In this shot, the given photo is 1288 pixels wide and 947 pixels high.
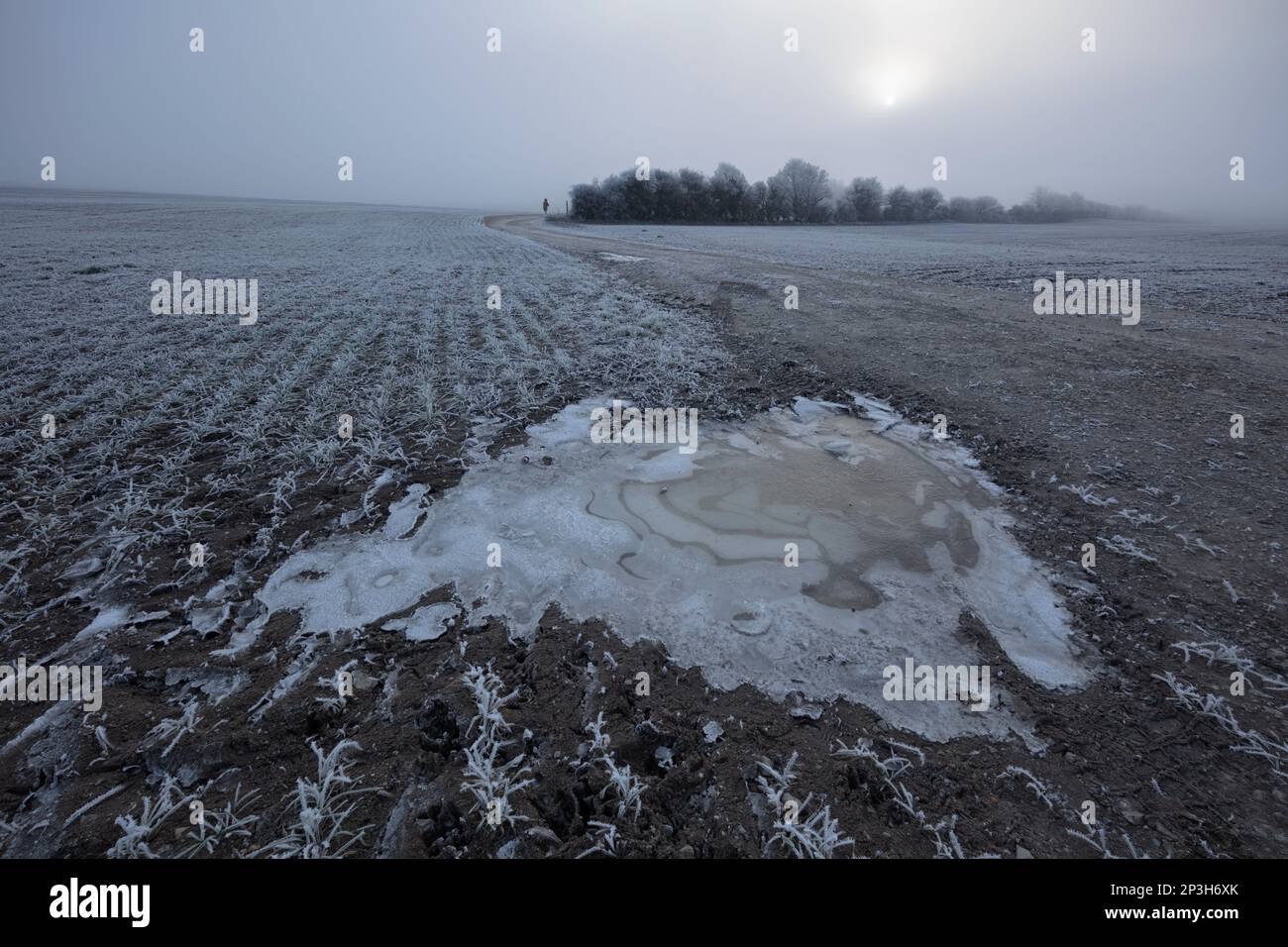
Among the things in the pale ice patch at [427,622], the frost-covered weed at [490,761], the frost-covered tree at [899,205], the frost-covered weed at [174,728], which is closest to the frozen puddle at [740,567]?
the pale ice patch at [427,622]

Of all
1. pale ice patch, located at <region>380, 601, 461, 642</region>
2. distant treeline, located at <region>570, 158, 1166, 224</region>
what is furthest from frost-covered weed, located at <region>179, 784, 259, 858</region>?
distant treeline, located at <region>570, 158, 1166, 224</region>

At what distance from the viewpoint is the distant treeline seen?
53.2 metres

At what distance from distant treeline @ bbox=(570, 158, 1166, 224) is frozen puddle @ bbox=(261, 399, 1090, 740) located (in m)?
53.6

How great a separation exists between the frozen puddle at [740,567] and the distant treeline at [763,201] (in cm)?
5359

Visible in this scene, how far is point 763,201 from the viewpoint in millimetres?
58375

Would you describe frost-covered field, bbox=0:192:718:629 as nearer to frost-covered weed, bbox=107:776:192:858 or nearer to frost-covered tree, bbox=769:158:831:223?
frost-covered weed, bbox=107:776:192:858

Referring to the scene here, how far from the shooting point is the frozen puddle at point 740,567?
3072mm

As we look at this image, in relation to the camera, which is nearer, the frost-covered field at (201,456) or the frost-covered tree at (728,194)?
the frost-covered field at (201,456)

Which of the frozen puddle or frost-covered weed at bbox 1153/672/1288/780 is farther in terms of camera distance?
the frozen puddle

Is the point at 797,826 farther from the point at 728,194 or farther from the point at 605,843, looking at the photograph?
the point at 728,194

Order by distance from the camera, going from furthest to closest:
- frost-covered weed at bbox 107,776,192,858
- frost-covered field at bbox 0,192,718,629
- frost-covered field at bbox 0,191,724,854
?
frost-covered field at bbox 0,192,718,629 < frost-covered field at bbox 0,191,724,854 < frost-covered weed at bbox 107,776,192,858

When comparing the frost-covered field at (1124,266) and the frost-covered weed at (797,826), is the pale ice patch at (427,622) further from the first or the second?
the frost-covered field at (1124,266)

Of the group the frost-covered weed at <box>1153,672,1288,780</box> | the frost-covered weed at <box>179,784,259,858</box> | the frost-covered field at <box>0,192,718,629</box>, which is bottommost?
the frost-covered weed at <box>179,784,259,858</box>

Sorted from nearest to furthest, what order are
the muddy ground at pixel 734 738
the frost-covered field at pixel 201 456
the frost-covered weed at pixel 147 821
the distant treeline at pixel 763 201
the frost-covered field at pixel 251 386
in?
1. the frost-covered weed at pixel 147 821
2. the muddy ground at pixel 734 738
3. the frost-covered field at pixel 201 456
4. the frost-covered field at pixel 251 386
5. the distant treeline at pixel 763 201
